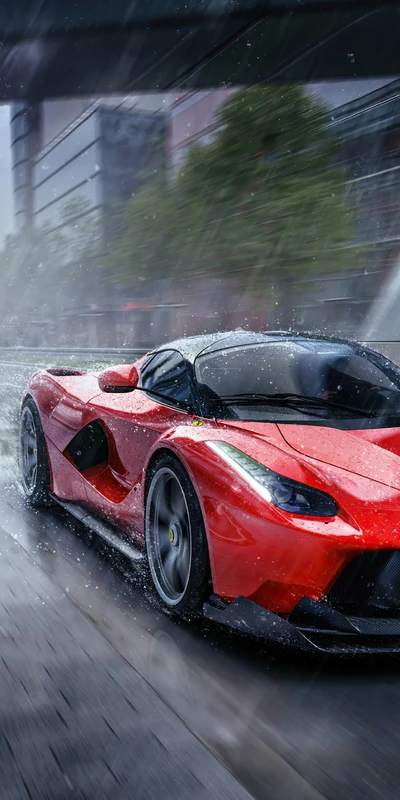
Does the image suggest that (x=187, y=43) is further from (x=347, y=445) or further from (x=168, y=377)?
(x=347, y=445)

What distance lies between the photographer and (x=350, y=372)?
370 cm

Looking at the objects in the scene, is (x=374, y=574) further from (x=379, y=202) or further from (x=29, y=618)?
(x=379, y=202)

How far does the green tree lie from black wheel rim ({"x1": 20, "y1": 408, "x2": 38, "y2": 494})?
14.7 metres

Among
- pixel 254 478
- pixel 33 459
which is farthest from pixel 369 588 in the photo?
pixel 33 459

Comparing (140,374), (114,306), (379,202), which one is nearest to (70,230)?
(114,306)

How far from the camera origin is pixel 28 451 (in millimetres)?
5270

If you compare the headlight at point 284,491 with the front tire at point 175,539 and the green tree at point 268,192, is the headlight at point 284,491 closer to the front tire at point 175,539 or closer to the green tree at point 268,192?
the front tire at point 175,539

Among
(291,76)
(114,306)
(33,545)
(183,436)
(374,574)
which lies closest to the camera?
(374,574)

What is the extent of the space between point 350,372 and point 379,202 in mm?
20024

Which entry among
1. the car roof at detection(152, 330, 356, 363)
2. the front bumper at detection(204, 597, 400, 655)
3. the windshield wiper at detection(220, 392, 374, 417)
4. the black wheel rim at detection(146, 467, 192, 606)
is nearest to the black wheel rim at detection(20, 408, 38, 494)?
the car roof at detection(152, 330, 356, 363)

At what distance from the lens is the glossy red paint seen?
7.86 ft

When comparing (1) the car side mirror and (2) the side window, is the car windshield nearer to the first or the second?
(2) the side window

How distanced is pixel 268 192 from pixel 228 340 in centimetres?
1666

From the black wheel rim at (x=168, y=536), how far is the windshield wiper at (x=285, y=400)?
0.49m
